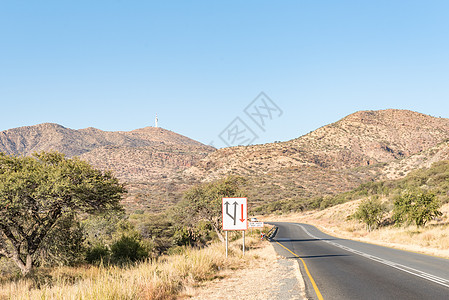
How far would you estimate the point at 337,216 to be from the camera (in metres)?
60.9

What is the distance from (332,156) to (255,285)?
100427 millimetres

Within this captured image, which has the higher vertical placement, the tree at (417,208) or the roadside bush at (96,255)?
the tree at (417,208)

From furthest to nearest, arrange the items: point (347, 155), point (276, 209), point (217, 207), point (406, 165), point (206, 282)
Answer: point (347, 155)
point (406, 165)
point (276, 209)
point (217, 207)
point (206, 282)

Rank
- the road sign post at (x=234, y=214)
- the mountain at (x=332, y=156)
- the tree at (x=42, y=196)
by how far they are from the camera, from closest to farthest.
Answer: the road sign post at (x=234, y=214), the tree at (x=42, y=196), the mountain at (x=332, y=156)

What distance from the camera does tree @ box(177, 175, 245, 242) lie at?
106 feet

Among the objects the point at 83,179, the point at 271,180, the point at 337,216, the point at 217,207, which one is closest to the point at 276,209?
the point at 271,180

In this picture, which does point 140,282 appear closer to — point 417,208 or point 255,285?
point 255,285

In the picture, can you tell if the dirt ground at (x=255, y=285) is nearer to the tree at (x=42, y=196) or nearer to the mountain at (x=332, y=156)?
the tree at (x=42, y=196)

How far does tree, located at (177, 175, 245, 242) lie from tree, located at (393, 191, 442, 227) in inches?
626

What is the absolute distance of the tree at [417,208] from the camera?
31.1 meters

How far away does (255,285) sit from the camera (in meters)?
10.7

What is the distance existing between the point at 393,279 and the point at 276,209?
75.5 metres

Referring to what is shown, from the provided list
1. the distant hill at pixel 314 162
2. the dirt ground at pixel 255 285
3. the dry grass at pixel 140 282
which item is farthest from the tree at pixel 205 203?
the distant hill at pixel 314 162

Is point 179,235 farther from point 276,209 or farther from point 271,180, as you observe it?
point 271,180
